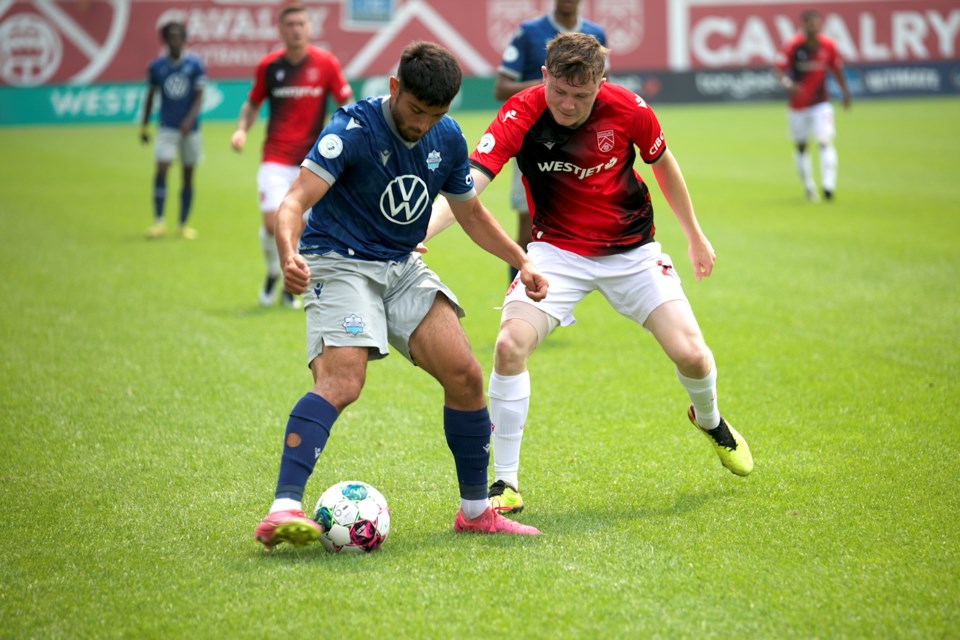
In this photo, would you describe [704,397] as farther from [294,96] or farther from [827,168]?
[827,168]

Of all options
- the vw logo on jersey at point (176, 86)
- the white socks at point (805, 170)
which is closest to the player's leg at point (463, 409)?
the vw logo on jersey at point (176, 86)

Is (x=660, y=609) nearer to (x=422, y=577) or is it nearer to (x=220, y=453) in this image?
(x=422, y=577)

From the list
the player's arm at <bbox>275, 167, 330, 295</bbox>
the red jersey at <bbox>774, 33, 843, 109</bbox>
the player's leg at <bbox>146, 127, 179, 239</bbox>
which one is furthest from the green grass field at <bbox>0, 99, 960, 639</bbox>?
the red jersey at <bbox>774, 33, 843, 109</bbox>

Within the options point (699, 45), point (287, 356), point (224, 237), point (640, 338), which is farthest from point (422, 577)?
point (699, 45)

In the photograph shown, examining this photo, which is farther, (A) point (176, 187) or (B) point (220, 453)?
(A) point (176, 187)

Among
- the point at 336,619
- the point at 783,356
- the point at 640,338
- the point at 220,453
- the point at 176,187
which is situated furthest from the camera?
the point at 176,187

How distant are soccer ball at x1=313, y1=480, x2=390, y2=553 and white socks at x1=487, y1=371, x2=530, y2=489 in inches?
29.5

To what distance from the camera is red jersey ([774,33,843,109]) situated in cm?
1650

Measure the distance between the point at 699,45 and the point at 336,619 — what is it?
38.0 m

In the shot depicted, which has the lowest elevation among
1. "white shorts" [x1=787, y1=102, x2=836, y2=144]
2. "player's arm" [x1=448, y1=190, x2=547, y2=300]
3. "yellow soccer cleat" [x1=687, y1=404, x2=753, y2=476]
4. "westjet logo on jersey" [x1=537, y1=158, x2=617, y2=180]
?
"white shorts" [x1=787, y1=102, x2=836, y2=144]

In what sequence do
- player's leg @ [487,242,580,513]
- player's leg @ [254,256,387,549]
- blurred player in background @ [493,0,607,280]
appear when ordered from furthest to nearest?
blurred player in background @ [493,0,607,280] < player's leg @ [487,242,580,513] < player's leg @ [254,256,387,549]

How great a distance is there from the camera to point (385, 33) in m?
36.8

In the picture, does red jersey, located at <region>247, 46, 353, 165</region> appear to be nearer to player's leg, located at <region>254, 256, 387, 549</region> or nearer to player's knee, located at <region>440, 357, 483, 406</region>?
player's leg, located at <region>254, 256, 387, 549</region>

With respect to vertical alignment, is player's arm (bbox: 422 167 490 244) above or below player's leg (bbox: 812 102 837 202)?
above
